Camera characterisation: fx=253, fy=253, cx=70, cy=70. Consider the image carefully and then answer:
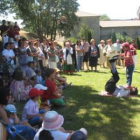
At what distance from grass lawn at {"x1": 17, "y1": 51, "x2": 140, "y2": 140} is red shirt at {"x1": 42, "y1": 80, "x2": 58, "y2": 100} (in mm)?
412

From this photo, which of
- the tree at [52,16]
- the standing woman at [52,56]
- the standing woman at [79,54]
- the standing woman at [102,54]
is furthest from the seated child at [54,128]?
the tree at [52,16]

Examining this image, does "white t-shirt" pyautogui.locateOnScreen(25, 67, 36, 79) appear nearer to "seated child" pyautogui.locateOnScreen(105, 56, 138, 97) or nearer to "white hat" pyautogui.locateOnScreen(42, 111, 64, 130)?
"seated child" pyautogui.locateOnScreen(105, 56, 138, 97)

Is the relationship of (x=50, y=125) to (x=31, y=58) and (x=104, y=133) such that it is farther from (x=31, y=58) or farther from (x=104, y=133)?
(x=31, y=58)

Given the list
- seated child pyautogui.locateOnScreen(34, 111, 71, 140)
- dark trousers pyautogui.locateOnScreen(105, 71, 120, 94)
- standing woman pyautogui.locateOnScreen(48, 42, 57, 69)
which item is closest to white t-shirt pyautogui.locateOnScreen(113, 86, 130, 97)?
dark trousers pyautogui.locateOnScreen(105, 71, 120, 94)

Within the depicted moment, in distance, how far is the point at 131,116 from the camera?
570cm

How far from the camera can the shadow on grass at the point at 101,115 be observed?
477 centimetres

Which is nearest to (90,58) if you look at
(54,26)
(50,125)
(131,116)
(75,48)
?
(75,48)

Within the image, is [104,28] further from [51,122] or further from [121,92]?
[51,122]

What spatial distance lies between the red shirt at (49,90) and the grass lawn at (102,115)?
1.35 feet

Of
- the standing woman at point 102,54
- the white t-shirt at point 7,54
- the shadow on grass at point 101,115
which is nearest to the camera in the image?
the shadow on grass at point 101,115

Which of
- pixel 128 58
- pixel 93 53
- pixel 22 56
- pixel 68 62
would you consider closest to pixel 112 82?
pixel 128 58

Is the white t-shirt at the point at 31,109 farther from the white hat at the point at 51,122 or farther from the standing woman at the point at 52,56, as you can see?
the standing woman at the point at 52,56

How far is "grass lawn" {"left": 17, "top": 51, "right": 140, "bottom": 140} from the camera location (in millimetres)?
4777

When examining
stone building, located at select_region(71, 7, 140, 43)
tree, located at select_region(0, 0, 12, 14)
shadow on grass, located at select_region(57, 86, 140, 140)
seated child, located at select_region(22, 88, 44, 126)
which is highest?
tree, located at select_region(0, 0, 12, 14)
